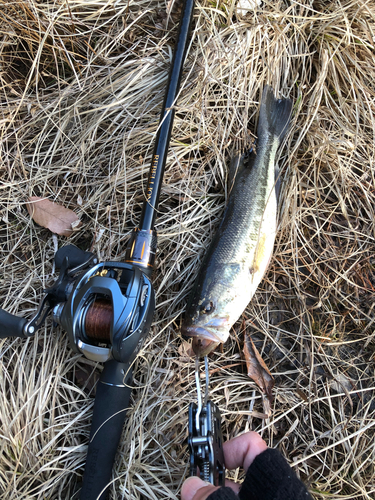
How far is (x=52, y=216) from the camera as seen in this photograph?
254cm

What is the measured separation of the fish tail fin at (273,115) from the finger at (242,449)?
2.03 m

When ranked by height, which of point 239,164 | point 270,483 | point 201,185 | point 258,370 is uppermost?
point 239,164

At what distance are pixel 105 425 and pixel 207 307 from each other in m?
0.92

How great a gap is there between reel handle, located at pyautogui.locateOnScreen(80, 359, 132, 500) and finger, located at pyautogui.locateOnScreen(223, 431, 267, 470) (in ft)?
2.15

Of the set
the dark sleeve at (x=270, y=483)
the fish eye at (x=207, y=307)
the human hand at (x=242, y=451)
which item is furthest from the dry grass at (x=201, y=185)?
the dark sleeve at (x=270, y=483)

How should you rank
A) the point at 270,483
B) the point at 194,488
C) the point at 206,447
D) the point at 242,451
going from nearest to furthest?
the point at 270,483 → the point at 194,488 → the point at 206,447 → the point at 242,451

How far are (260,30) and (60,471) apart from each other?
11.5 ft

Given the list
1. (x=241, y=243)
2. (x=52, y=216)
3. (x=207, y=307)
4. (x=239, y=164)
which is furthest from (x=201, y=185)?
(x=52, y=216)

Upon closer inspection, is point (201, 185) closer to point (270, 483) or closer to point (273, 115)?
point (273, 115)

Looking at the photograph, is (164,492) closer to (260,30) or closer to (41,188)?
(41,188)

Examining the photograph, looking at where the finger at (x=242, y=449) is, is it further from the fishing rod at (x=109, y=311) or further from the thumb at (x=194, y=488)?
the fishing rod at (x=109, y=311)

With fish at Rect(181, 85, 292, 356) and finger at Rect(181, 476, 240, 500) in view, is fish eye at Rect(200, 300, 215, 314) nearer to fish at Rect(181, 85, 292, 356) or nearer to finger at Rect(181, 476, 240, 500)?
fish at Rect(181, 85, 292, 356)

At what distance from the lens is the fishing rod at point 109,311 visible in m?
1.68

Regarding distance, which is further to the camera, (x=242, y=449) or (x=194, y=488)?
(x=242, y=449)
